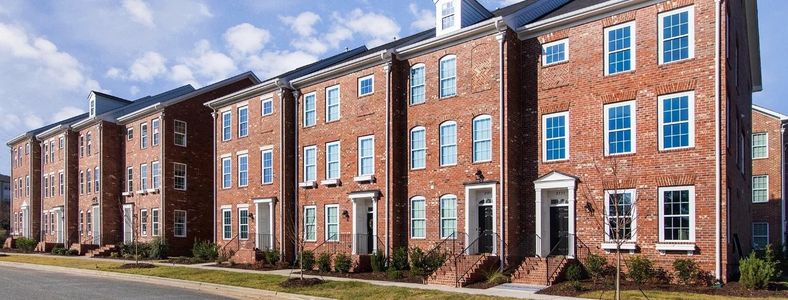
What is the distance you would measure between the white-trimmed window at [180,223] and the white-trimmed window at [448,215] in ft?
67.2

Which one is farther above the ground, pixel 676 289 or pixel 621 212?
pixel 621 212

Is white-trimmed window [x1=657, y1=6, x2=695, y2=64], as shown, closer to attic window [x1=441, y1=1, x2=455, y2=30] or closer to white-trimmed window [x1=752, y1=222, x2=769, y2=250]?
attic window [x1=441, y1=1, x2=455, y2=30]

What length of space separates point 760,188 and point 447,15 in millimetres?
23155

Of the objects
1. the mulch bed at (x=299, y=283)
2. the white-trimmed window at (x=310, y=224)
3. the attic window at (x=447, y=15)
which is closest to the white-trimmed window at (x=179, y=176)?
the white-trimmed window at (x=310, y=224)

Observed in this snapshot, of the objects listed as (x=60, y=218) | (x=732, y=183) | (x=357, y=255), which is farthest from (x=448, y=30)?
(x=60, y=218)

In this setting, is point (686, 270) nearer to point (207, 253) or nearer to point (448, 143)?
point (448, 143)

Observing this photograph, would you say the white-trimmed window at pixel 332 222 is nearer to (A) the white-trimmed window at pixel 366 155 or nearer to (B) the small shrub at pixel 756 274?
(A) the white-trimmed window at pixel 366 155

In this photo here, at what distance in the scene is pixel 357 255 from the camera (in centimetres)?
2456

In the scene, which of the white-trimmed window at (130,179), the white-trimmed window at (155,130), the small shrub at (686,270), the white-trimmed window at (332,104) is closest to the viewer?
the small shrub at (686,270)

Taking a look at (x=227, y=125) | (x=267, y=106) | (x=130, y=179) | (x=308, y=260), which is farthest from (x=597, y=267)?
(x=130, y=179)

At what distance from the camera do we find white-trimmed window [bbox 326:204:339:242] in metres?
27.7

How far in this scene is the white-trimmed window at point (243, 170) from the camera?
32550mm

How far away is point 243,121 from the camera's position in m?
33.0

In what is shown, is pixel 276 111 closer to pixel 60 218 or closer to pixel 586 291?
pixel 586 291
